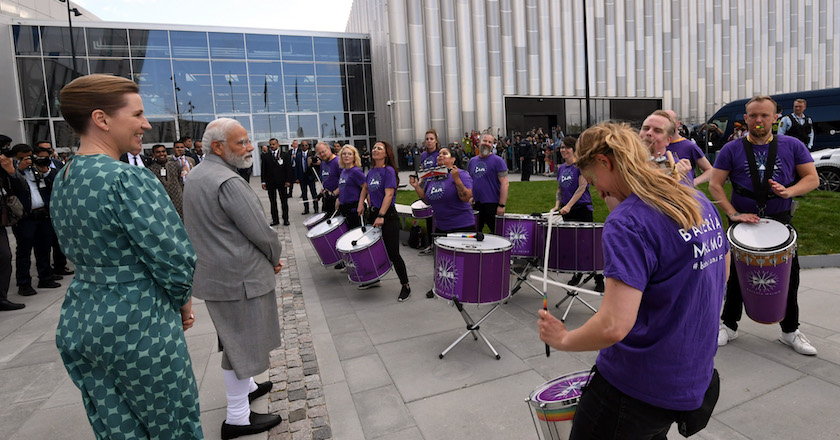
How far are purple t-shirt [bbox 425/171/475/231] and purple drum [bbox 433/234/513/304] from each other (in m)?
1.82

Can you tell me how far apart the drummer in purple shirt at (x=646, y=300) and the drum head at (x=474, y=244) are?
2.18 m

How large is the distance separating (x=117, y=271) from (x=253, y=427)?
1.74 m

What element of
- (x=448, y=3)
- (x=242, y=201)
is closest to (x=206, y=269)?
(x=242, y=201)

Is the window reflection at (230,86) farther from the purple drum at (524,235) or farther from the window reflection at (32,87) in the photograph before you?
the purple drum at (524,235)

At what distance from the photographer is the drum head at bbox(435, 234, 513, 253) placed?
3.82m

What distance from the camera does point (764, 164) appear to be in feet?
12.1

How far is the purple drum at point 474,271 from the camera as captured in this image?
12.5 feet

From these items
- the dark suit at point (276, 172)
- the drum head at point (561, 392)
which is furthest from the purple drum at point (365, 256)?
the dark suit at point (276, 172)

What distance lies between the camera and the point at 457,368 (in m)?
3.90

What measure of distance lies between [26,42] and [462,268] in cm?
3028

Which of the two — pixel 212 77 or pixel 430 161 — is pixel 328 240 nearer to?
pixel 430 161

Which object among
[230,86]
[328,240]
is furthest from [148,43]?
[328,240]

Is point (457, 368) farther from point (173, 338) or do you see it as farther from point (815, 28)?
point (815, 28)

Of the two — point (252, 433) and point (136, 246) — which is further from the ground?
point (136, 246)
